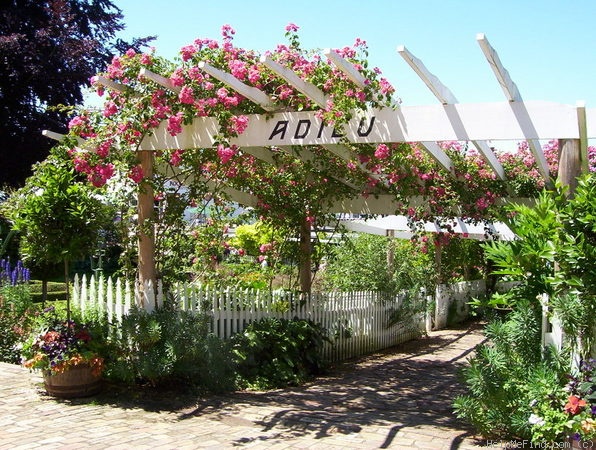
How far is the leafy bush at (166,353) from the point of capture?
6023mm

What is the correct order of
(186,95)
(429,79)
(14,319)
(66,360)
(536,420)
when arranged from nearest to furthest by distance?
(536,420)
(429,79)
(66,360)
(186,95)
(14,319)

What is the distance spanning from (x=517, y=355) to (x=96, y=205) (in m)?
4.41

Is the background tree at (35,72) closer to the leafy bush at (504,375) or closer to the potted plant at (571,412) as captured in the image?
the leafy bush at (504,375)

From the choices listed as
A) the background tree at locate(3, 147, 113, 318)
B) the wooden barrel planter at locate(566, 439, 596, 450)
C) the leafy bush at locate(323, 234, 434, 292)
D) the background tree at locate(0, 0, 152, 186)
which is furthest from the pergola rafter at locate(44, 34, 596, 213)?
the background tree at locate(0, 0, 152, 186)

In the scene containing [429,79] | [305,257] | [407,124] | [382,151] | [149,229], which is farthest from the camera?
[305,257]

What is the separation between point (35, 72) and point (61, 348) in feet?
25.8

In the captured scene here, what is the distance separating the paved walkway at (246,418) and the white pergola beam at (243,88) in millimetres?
3049

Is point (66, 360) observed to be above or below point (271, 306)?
below

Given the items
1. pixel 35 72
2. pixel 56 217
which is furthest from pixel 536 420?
pixel 35 72

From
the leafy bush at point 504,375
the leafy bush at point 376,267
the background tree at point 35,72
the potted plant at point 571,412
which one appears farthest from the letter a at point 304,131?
the background tree at point 35,72

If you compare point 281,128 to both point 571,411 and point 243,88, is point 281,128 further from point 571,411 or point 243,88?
point 571,411

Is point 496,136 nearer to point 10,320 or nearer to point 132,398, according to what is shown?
point 132,398

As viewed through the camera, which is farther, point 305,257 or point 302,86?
point 305,257

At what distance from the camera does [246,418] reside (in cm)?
538
